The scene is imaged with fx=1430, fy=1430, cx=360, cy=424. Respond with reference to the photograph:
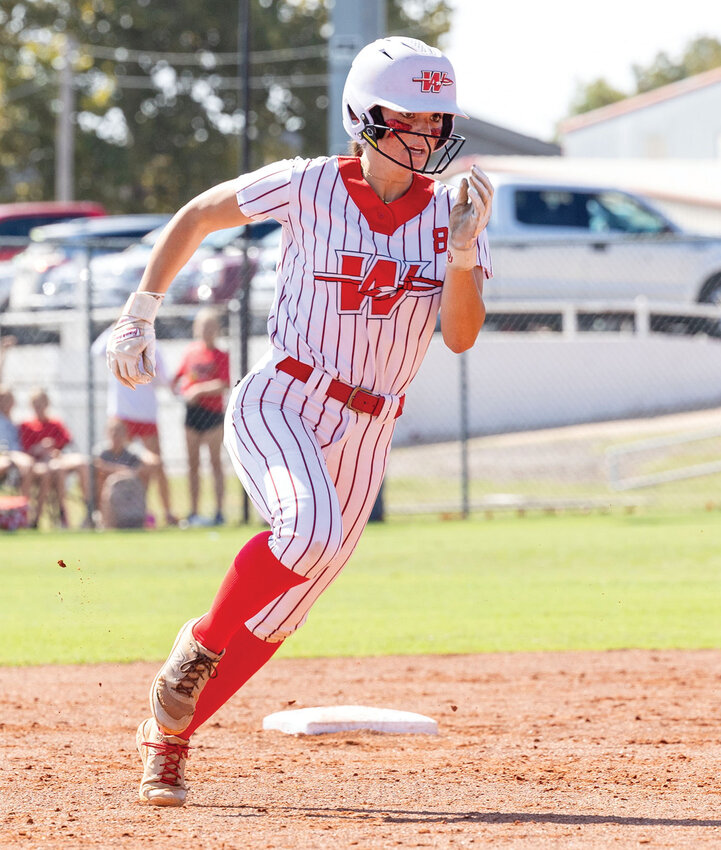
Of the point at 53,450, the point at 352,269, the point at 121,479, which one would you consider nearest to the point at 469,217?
the point at 352,269

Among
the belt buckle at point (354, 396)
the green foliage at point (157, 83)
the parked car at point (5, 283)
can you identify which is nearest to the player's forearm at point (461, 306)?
the belt buckle at point (354, 396)

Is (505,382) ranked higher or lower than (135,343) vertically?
lower

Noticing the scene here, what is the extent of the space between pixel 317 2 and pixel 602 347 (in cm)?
2098

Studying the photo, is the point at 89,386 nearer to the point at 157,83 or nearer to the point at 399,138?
the point at 399,138

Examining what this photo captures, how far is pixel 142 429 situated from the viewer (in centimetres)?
1291

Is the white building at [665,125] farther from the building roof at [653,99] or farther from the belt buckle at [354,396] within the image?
the belt buckle at [354,396]

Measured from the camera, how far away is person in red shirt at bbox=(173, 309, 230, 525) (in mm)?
12898

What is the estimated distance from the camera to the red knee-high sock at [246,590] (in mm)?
3973

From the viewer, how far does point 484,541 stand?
38.2 ft

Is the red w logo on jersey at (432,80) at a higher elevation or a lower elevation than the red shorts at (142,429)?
higher

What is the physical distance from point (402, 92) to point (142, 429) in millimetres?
9048

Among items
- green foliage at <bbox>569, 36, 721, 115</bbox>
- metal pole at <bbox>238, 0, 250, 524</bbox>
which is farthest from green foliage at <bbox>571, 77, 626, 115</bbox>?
metal pole at <bbox>238, 0, 250, 524</bbox>

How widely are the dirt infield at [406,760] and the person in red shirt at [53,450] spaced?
609 centimetres

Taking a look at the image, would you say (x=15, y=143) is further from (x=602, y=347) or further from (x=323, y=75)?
(x=602, y=347)
